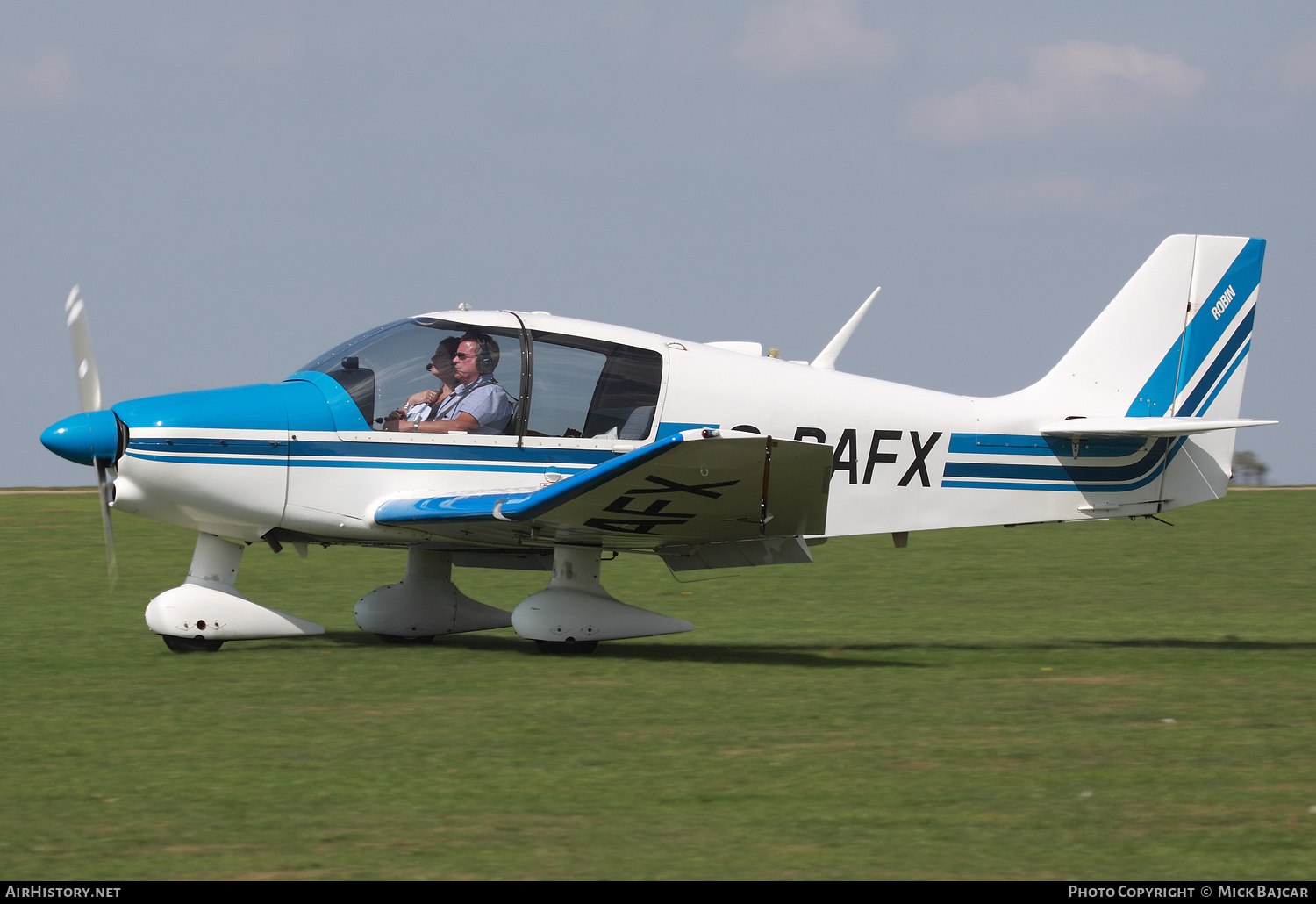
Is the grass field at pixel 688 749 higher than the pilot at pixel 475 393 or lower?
lower

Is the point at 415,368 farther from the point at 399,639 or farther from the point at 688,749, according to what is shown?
the point at 688,749

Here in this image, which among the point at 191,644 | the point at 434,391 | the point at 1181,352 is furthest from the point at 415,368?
the point at 1181,352

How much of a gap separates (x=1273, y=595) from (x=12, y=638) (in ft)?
35.8

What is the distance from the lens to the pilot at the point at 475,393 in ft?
29.1

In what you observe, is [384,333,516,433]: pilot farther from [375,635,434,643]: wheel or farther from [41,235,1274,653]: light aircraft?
[375,635,434,643]: wheel

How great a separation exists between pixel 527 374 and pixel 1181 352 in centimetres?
497

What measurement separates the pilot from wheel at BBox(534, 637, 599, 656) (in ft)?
4.80

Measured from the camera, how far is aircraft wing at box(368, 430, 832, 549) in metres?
7.61

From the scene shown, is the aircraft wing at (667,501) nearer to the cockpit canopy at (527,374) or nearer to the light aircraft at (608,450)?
the light aircraft at (608,450)

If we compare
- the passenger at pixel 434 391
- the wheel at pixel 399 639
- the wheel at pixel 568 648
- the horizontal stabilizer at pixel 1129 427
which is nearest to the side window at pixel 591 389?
the passenger at pixel 434 391

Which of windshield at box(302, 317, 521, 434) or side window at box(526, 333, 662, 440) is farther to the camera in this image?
side window at box(526, 333, 662, 440)

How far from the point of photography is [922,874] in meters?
4.05

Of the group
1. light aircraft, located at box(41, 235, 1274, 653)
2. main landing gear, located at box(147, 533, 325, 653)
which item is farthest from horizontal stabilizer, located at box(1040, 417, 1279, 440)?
main landing gear, located at box(147, 533, 325, 653)
